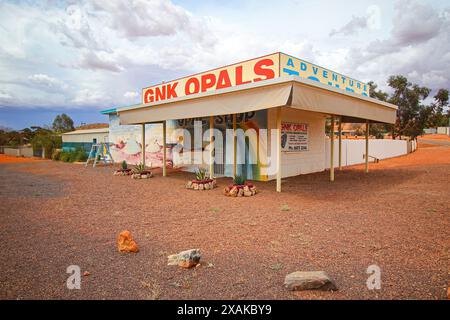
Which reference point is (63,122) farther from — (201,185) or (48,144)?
(201,185)

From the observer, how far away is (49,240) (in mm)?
4047

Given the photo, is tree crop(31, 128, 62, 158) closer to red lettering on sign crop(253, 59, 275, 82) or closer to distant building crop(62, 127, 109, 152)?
distant building crop(62, 127, 109, 152)

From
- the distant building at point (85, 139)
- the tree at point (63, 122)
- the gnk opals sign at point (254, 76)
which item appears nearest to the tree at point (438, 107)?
the gnk opals sign at point (254, 76)

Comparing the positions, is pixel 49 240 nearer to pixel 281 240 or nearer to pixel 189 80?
pixel 281 240

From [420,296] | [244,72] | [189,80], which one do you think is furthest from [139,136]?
[420,296]

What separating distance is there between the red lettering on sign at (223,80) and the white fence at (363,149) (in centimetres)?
583

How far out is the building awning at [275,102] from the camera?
6.34 m

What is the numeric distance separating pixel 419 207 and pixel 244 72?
7.63 m

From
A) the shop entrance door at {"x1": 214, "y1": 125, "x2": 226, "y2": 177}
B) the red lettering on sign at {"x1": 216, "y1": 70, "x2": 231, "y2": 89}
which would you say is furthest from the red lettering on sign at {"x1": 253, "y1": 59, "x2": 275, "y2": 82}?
the shop entrance door at {"x1": 214, "y1": 125, "x2": 226, "y2": 177}

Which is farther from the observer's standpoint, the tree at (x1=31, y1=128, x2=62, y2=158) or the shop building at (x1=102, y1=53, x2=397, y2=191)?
the tree at (x1=31, y1=128, x2=62, y2=158)

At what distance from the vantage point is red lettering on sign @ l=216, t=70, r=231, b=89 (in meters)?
11.6

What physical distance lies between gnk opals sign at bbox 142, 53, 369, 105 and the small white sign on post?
Answer: 6.30 feet

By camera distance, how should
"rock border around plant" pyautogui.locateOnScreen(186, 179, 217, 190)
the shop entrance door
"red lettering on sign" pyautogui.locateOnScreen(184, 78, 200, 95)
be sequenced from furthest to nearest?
"red lettering on sign" pyautogui.locateOnScreen(184, 78, 200, 95) < the shop entrance door < "rock border around plant" pyautogui.locateOnScreen(186, 179, 217, 190)

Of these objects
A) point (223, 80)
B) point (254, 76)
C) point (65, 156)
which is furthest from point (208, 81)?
point (65, 156)
